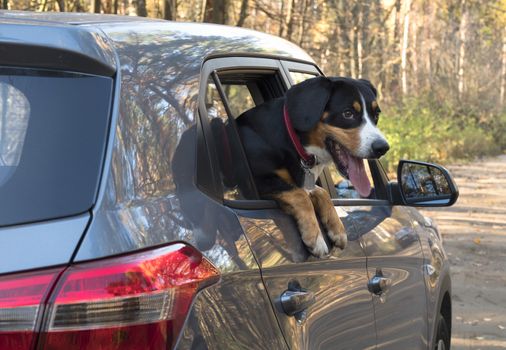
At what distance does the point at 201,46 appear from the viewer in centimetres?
288

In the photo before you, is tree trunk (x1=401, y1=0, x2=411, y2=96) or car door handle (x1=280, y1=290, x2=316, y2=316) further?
tree trunk (x1=401, y1=0, x2=411, y2=96)

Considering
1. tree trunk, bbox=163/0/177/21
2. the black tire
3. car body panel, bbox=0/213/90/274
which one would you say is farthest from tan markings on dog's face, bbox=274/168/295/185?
tree trunk, bbox=163/0/177/21

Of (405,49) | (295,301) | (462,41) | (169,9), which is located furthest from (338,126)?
(462,41)

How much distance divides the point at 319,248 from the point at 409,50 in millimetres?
42257

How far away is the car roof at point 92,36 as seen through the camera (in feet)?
7.52

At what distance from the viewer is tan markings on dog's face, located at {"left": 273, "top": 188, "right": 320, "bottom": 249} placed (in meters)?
3.03

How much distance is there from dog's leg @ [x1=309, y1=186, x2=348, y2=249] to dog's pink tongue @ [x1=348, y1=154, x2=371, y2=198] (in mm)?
188

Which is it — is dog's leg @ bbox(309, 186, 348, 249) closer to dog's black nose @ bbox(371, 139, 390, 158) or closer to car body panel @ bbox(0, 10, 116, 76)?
dog's black nose @ bbox(371, 139, 390, 158)

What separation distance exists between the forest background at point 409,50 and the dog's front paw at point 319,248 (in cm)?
1123

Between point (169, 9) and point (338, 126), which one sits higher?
point (338, 126)

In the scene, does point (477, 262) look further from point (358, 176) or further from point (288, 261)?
point (288, 261)

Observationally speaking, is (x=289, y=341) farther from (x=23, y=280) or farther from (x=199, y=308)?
(x=23, y=280)

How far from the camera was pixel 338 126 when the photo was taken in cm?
380

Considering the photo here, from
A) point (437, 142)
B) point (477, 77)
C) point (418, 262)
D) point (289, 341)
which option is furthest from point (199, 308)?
point (477, 77)
